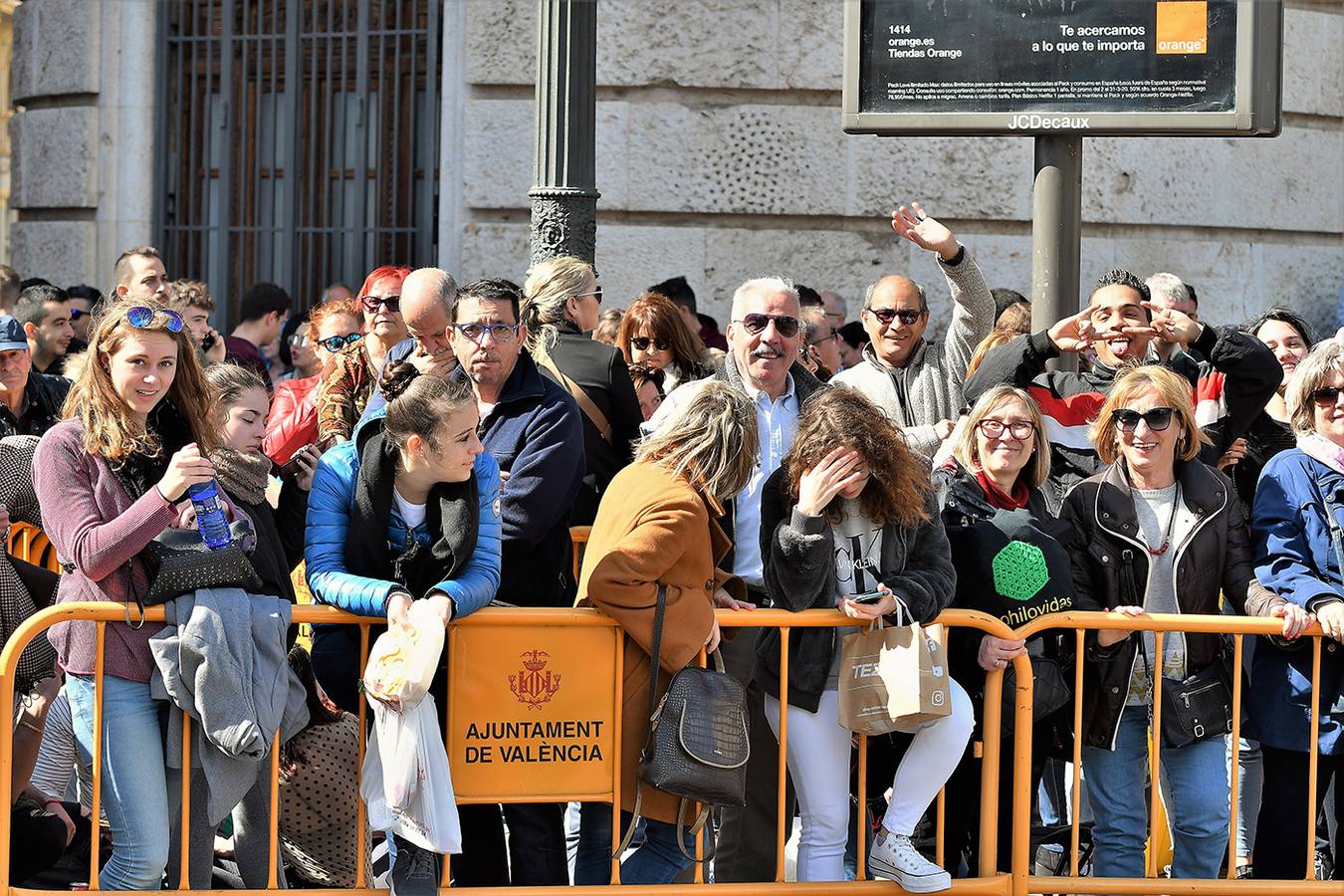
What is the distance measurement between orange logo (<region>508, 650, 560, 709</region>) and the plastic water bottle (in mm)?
827

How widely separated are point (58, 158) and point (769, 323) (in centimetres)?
631

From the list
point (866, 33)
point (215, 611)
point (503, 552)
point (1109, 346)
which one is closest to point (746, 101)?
point (866, 33)

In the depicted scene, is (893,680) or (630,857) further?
(630,857)

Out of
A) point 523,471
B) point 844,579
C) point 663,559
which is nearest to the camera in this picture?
point 663,559

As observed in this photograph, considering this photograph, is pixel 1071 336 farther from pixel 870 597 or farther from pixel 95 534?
pixel 95 534

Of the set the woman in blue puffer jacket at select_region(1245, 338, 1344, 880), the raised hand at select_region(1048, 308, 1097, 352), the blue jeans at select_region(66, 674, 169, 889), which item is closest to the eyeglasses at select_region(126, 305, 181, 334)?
the blue jeans at select_region(66, 674, 169, 889)

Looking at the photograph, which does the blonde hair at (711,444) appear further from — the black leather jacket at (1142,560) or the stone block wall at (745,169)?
the stone block wall at (745,169)

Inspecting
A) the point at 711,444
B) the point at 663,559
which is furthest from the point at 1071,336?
the point at 663,559

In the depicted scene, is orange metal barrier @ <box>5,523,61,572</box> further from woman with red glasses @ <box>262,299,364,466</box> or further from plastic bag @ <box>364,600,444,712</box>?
plastic bag @ <box>364,600,444,712</box>

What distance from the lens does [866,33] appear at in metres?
6.37

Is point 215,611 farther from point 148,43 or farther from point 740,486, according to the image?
point 148,43

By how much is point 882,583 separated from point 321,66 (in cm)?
643

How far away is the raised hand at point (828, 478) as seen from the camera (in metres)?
4.59

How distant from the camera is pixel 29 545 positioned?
5.54 metres
